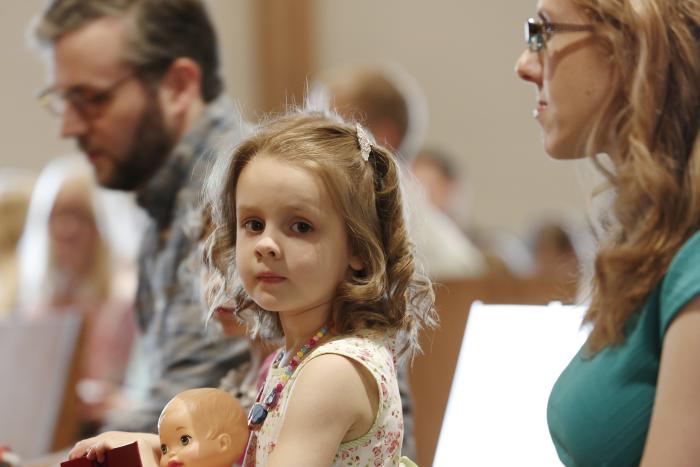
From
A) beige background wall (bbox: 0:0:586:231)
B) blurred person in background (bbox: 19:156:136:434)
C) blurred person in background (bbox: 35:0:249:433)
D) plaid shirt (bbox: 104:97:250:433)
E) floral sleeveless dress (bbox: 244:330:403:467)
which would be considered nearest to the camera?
floral sleeveless dress (bbox: 244:330:403:467)

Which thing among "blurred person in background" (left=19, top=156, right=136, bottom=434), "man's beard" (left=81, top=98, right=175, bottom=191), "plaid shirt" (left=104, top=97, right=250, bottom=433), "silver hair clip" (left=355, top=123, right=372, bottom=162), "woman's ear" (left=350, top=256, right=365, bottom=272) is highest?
"silver hair clip" (left=355, top=123, right=372, bottom=162)

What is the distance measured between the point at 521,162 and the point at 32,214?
4.64m

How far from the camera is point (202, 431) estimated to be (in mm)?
1346

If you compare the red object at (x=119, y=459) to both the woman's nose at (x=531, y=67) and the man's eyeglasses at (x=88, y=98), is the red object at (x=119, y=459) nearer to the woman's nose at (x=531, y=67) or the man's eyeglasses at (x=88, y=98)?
the woman's nose at (x=531, y=67)

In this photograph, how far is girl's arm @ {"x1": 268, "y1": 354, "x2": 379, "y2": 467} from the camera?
1.28m

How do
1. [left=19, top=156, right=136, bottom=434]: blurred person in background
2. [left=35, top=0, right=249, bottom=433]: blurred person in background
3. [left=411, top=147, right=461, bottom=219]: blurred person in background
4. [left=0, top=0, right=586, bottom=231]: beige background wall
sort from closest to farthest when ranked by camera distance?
1. [left=35, top=0, right=249, bottom=433]: blurred person in background
2. [left=19, top=156, right=136, bottom=434]: blurred person in background
3. [left=411, top=147, right=461, bottom=219]: blurred person in background
4. [left=0, top=0, right=586, bottom=231]: beige background wall

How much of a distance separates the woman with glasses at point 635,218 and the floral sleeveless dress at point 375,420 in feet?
0.73

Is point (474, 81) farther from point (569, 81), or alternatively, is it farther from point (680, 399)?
point (680, 399)

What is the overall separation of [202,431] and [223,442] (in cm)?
3

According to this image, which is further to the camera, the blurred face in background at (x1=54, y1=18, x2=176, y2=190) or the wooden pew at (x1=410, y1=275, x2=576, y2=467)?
the wooden pew at (x1=410, y1=275, x2=576, y2=467)

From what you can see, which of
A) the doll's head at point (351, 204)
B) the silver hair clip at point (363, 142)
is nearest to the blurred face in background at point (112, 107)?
the doll's head at point (351, 204)

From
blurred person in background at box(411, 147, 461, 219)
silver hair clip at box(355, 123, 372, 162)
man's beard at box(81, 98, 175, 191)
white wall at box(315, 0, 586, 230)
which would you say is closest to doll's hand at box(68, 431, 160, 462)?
silver hair clip at box(355, 123, 372, 162)

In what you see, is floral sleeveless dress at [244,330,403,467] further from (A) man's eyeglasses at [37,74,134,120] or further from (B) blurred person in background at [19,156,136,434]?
(B) blurred person in background at [19,156,136,434]

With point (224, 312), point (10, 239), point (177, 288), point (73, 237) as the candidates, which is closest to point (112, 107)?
point (177, 288)
